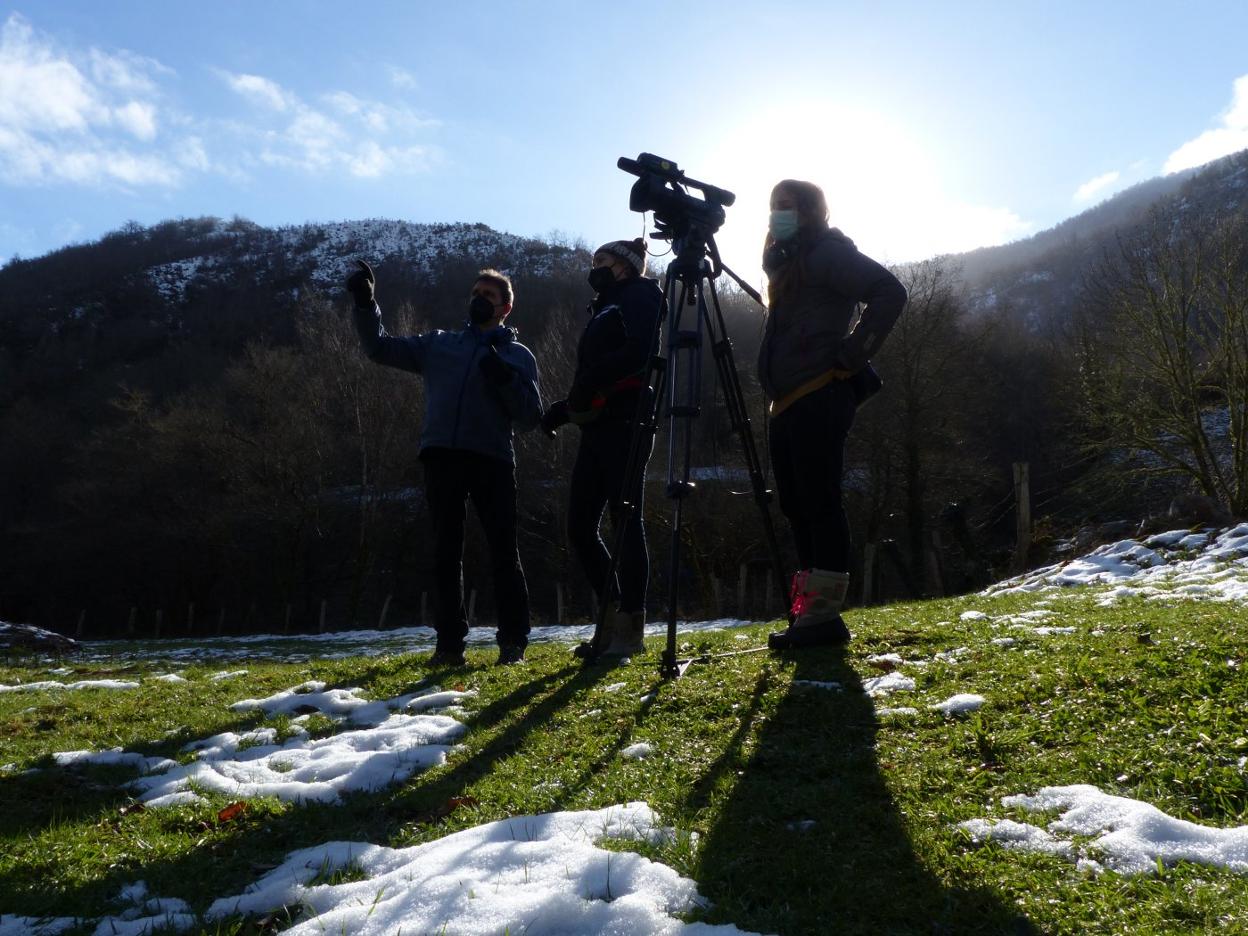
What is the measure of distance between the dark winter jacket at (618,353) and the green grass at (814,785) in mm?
1585

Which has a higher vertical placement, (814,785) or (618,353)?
(618,353)

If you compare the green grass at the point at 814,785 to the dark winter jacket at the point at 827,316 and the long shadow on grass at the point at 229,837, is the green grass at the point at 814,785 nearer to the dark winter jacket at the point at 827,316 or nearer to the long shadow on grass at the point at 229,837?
the long shadow on grass at the point at 229,837

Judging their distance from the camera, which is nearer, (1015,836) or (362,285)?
(1015,836)

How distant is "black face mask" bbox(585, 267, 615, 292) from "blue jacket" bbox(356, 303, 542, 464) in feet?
1.95

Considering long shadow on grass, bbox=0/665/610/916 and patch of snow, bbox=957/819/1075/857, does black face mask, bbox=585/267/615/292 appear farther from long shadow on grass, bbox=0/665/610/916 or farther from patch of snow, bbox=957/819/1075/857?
patch of snow, bbox=957/819/1075/857

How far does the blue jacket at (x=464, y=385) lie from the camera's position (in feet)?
16.1

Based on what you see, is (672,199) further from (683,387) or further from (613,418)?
(613,418)

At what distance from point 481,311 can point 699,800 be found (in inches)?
144

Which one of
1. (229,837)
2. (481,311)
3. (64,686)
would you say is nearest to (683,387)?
(481,311)

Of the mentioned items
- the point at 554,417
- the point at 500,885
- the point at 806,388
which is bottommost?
the point at 500,885

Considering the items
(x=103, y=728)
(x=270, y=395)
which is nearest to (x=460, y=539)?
(x=103, y=728)

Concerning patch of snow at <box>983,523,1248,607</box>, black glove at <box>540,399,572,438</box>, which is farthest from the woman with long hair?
patch of snow at <box>983,523,1248,607</box>

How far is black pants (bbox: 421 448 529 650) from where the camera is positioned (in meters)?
5.00

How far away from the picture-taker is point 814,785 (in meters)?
2.32
